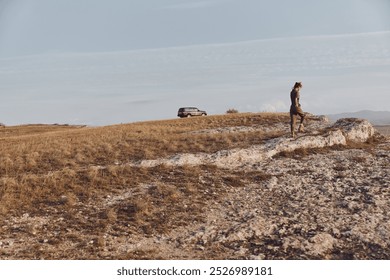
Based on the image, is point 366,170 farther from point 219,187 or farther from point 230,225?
point 230,225

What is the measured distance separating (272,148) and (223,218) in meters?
10.4

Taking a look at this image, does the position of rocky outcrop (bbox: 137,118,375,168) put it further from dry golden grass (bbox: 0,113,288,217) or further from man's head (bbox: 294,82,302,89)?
man's head (bbox: 294,82,302,89)

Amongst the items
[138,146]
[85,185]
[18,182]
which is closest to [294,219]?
[85,185]

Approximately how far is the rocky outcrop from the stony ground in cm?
77

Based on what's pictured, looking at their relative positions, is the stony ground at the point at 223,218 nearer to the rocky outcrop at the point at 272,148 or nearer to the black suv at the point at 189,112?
the rocky outcrop at the point at 272,148

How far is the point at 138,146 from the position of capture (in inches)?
1113

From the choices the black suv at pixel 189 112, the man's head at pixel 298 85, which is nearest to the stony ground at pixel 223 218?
the man's head at pixel 298 85

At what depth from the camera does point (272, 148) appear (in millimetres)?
24109

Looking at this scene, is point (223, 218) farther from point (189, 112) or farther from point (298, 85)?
point (189, 112)

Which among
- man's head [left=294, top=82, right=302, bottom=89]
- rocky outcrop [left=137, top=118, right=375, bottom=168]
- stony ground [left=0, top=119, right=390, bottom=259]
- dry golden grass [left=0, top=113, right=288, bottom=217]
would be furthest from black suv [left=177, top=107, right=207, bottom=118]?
stony ground [left=0, top=119, right=390, bottom=259]

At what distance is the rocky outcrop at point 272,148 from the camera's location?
72.1 feet

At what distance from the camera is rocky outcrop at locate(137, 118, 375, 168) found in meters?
22.0

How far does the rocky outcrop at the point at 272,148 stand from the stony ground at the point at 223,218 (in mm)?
769

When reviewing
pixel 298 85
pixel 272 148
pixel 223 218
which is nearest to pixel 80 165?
pixel 272 148
